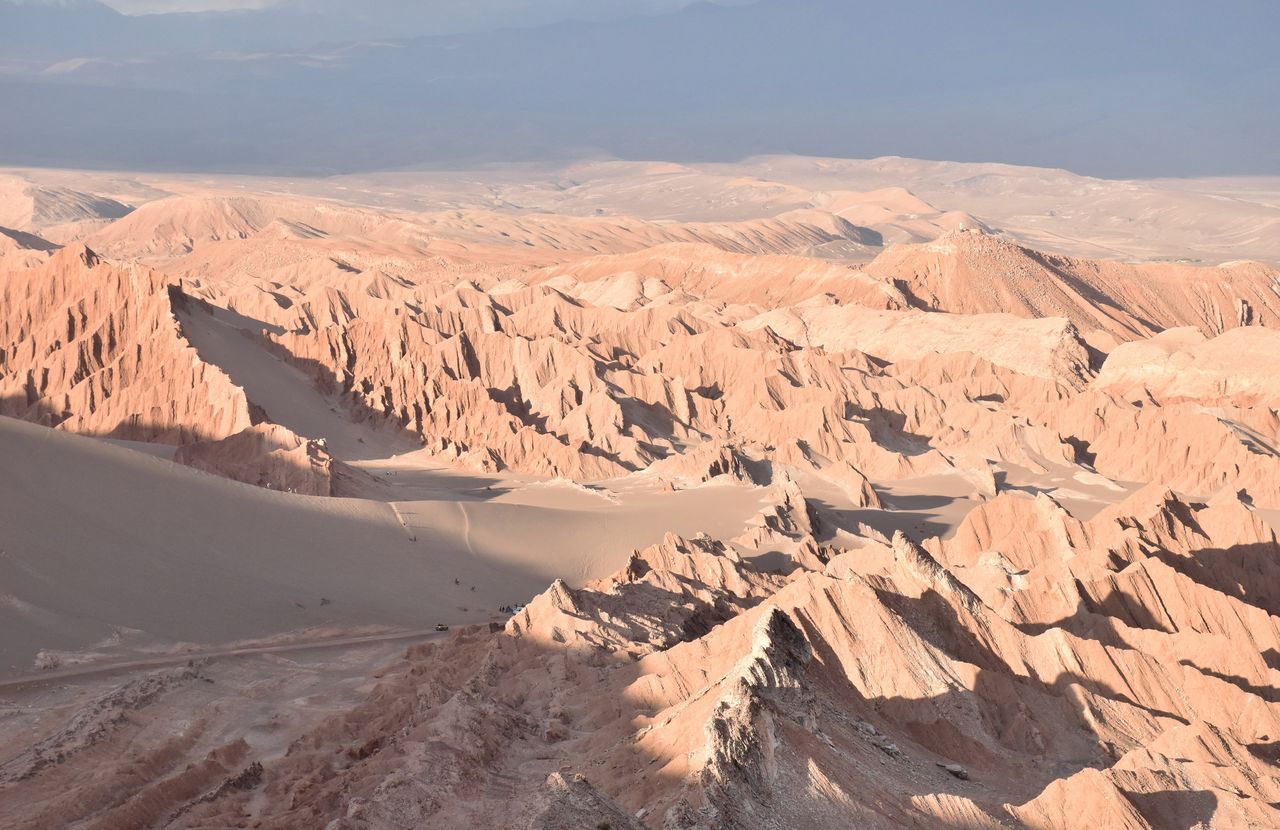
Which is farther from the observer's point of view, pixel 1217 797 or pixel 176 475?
pixel 176 475

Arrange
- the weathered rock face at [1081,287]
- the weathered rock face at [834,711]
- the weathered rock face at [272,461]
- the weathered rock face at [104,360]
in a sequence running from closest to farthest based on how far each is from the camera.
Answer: the weathered rock face at [834,711], the weathered rock face at [272,461], the weathered rock face at [104,360], the weathered rock face at [1081,287]

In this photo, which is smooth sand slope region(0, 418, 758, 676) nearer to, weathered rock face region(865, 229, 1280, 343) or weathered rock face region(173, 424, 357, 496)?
weathered rock face region(173, 424, 357, 496)

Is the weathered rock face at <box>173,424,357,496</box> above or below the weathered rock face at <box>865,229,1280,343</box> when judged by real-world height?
below

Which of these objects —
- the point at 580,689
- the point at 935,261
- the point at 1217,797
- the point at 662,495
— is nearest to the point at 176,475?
the point at 662,495

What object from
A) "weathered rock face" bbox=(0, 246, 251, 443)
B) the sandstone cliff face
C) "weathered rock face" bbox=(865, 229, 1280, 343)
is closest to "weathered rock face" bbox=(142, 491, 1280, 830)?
the sandstone cliff face

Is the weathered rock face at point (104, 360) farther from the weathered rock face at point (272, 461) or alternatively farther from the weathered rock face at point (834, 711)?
the weathered rock face at point (834, 711)

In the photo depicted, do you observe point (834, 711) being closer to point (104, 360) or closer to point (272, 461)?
point (272, 461)

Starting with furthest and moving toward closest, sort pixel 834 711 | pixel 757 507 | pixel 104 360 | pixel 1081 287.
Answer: pixel 1081 287 → pixel 104 360 → pixel 757 507 → pixel 834 711

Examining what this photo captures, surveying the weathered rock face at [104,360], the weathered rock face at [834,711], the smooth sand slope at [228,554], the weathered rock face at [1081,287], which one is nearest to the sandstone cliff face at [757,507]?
the weathered rock face at [834,711]

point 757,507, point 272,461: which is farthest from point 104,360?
point 757,507

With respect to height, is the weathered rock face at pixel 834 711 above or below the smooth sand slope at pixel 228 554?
above

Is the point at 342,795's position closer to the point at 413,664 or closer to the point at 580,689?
the point at 580,689
